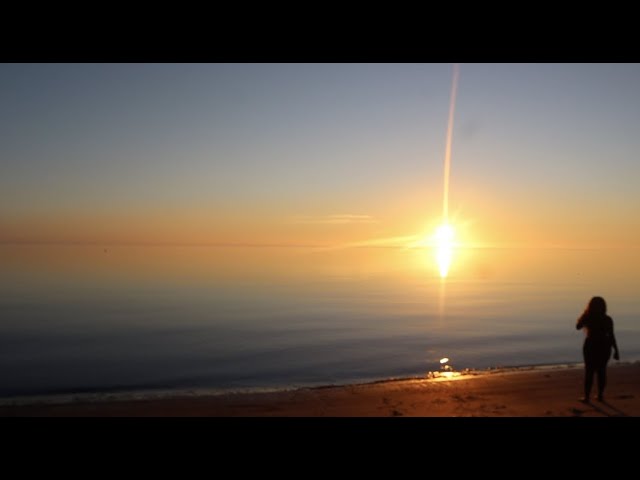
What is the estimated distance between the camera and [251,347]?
62.9 feet

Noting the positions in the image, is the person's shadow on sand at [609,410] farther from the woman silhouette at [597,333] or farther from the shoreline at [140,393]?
the shoreline at [140,393]

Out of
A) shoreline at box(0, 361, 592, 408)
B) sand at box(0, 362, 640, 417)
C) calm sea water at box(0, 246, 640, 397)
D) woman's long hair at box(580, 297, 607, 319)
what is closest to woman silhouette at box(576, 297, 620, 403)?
woman's long hair at box(580, 297, 607, 319)

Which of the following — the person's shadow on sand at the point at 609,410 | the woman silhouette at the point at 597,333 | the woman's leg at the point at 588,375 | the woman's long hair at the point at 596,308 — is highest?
the woman's long hair at the point at 596,308

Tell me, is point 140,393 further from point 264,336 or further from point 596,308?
point 596,308

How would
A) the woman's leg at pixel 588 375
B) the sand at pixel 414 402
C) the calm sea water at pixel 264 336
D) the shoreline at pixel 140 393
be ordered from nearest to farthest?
the woman's leg at pixel 588 375
the sand at pixel 414 402
the shoreline at pixel 140 393
the calm sea water at pixel 264 336

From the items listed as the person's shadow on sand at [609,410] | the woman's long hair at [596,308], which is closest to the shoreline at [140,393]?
the person's shadow on sand at [609,410]

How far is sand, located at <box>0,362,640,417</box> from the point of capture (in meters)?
8.32

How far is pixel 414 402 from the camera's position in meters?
9.27

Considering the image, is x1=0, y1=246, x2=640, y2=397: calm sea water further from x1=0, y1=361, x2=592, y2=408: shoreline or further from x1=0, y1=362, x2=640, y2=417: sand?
x1=0, y1=362, x2=640, y2=417: sand

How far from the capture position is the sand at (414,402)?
27.3 ft
